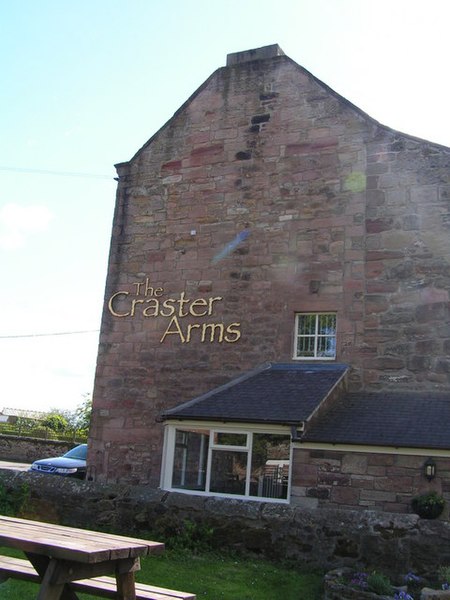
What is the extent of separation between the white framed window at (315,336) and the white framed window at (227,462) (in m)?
2.64

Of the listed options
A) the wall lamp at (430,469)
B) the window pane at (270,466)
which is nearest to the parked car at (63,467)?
the window pane at (270,466)

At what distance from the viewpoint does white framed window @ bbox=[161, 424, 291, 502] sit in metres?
11.4

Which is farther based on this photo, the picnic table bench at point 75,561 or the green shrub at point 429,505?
the green shrub at point 429,505

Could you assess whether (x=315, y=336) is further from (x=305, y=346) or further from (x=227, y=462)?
(x=227, y=462)

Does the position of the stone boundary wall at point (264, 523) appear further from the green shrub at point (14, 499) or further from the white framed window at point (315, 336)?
the white framed window at point (315, 336)

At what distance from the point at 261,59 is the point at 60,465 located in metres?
11.3

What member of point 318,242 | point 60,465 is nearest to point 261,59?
point 318,242

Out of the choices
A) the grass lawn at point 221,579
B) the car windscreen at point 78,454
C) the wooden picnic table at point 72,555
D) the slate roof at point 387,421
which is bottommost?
the grass lawn at point 221,579

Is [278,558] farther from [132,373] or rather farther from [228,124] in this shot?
Result: [228,124]

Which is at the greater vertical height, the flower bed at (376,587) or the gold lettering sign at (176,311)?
the gold lettering sign at (176,311)

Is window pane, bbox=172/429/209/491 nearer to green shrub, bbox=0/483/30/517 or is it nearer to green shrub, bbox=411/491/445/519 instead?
green shrub, bbox=0/483/30/517

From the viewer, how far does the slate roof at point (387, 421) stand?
1056cm

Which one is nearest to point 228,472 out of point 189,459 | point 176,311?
point 189,459

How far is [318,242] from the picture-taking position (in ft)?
45.9
